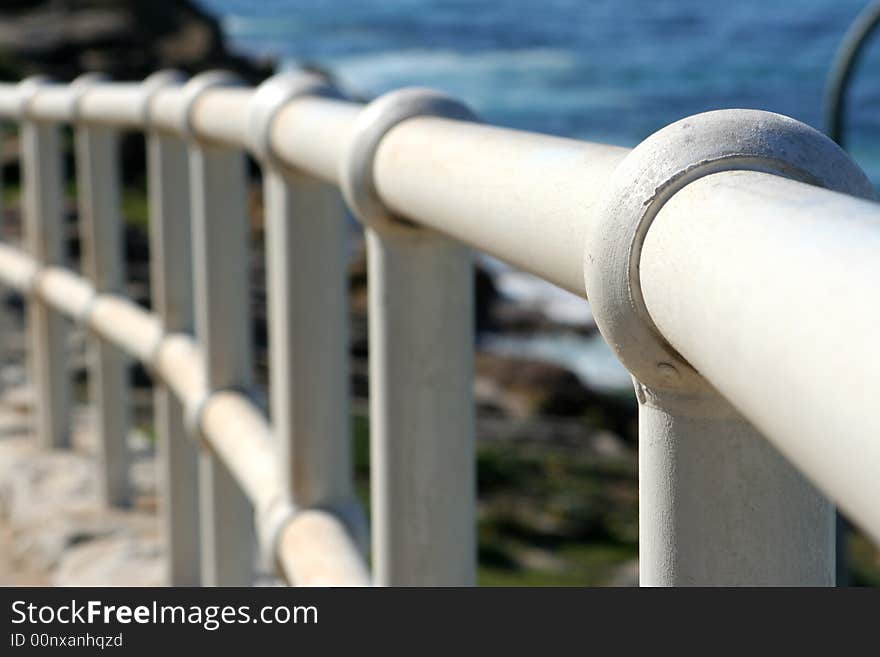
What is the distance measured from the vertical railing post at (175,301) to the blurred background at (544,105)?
2.00 feet

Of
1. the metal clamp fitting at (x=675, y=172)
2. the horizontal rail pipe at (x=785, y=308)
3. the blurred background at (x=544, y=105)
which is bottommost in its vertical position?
the horizontal rail pipe at (x=785, y=308)

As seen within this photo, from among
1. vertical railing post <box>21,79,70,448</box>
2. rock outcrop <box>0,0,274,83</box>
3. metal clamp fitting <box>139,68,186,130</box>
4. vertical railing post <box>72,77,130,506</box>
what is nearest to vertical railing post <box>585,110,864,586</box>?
metal clamp fitting <box>139,68,186,130</box>

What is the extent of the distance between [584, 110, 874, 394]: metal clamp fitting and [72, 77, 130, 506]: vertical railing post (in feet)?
8.80

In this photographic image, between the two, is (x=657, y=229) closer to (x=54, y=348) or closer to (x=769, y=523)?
(x=769, y=523)

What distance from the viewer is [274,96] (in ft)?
5.41

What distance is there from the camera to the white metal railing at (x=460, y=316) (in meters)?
0.45

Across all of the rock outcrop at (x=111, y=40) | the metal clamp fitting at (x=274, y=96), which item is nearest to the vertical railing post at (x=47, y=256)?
the metal clamp fitting at (x=274, y=96)

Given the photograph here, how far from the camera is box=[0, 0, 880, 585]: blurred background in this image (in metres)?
6.91

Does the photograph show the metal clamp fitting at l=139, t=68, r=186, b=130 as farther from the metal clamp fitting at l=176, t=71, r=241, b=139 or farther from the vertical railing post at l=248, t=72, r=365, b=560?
the vertical railing post at l=248, t=72, r=365, b=560

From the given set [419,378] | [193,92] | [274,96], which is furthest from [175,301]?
[419,378]

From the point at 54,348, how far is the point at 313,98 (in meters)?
2.34

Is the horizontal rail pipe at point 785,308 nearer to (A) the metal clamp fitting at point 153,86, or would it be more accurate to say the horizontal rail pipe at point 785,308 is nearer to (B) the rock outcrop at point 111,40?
(A) the metal clamp fitting at point 153,86
